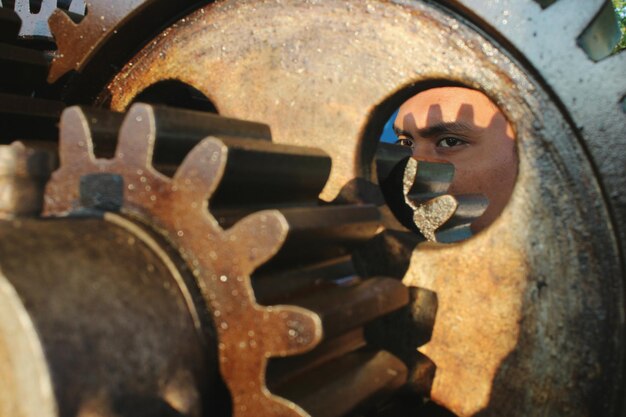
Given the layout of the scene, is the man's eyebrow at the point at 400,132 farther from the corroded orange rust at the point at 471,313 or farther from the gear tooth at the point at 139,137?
the gear tooth at the point at 139,137

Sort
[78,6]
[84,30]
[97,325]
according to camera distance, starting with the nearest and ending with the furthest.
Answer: [97,325]
[84,30]
[78,6]

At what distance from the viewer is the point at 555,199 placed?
108cm

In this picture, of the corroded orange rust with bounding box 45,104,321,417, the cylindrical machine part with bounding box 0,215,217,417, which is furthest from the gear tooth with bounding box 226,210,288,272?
the cylindrical machine part with bounding box 0,215,217,417

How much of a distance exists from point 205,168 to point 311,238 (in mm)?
206

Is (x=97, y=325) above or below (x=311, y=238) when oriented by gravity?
below

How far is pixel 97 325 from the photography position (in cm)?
77

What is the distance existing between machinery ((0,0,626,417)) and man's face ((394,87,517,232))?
2274 mm

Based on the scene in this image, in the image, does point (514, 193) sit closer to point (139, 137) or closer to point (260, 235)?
point (260, 235)

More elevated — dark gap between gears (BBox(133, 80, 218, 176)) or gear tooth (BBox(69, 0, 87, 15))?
gear tooth (BBox(69, 0, 87, 15))

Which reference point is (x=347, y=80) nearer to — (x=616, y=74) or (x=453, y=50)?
(x=453, y=50)

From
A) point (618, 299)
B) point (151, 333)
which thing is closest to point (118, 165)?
point (151, 333)

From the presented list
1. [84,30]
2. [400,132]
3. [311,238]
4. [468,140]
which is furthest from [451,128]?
[311,238]

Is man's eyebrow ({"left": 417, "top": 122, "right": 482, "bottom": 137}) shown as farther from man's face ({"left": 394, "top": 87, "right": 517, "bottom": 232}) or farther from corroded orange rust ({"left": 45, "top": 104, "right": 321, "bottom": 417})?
corroded orange rust ({"left": 45, "top": 104, "right": 321, "bottom": 417})

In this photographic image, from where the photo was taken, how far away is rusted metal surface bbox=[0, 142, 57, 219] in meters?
0.99
